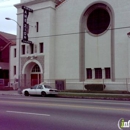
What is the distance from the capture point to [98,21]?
33.9m

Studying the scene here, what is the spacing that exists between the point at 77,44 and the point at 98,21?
4.26m

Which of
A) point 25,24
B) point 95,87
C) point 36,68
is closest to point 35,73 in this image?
point 36,68

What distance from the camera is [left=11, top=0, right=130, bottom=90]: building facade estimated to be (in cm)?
3112

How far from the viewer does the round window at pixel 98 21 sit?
33.1 meters

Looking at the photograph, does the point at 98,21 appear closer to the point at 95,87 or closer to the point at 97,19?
the point at 97,19

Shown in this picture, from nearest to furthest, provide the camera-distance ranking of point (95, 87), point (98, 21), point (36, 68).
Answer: point (95, 87) < point (98, 21) < point (36, 68)

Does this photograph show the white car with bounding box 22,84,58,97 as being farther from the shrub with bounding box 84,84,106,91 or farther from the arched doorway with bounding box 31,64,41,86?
the arched doorway with bounding box 31,64,41,86

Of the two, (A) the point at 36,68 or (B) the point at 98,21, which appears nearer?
(B) the point at 98,21

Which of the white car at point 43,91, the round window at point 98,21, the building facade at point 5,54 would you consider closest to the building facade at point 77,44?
the round window at point 98,21

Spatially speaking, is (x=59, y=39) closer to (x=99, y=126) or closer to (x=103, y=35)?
(x=103, y=35)

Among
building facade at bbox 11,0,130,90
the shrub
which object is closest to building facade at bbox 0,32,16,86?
building facade at bbox 11,0,130,90

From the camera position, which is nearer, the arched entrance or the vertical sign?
the vertical sign

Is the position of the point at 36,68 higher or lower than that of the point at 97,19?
lower

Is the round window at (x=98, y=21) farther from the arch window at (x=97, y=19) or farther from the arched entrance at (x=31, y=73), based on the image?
the arched entrance at (x=31, y=73)
